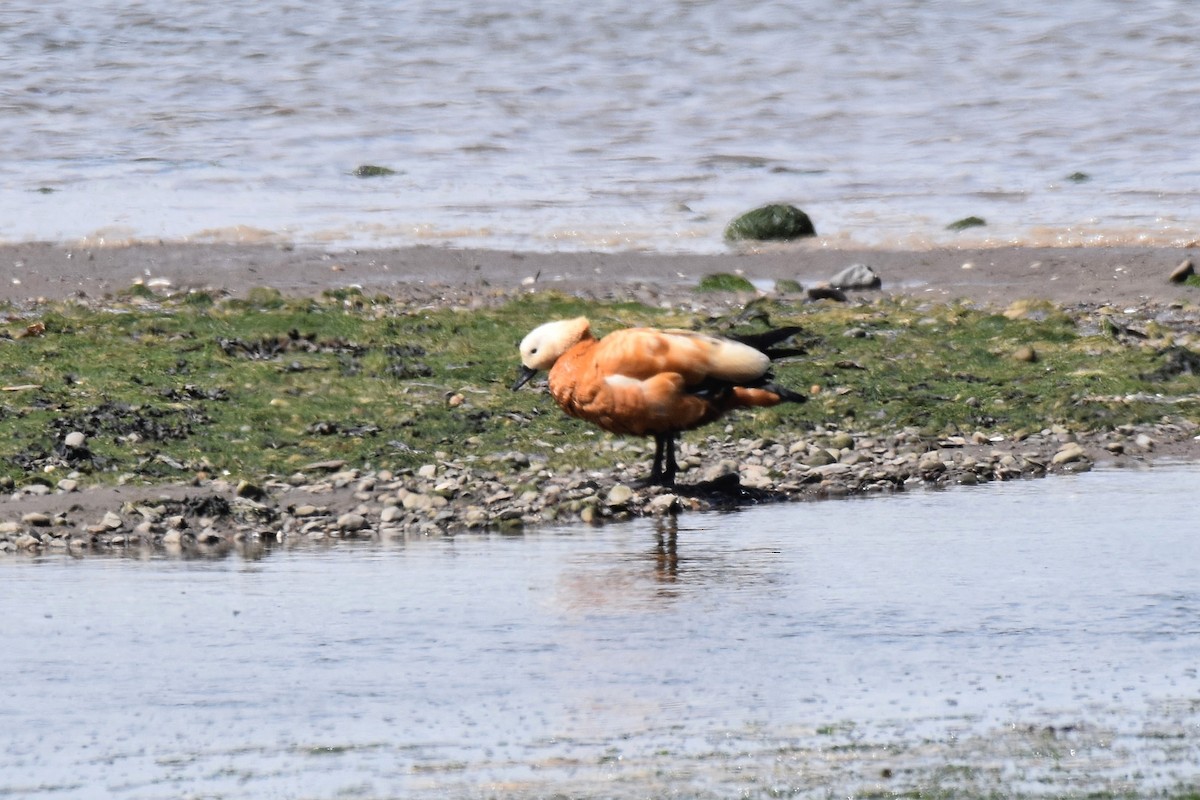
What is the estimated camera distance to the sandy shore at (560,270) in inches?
691

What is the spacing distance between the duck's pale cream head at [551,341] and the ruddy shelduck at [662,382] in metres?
0.10

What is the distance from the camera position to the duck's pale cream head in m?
10.1

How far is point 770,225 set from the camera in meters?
21.2

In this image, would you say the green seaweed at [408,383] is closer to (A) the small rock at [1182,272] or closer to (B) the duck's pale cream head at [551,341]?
(B) the duck's pale cream head at [551,341]

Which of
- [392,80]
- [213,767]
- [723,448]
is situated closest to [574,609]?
[213,767]

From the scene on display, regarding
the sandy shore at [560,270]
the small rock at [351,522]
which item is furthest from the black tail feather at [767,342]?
the sandy shore at [560,270]

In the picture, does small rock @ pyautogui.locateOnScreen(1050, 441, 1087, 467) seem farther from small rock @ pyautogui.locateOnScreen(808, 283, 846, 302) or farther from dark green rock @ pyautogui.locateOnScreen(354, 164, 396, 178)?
dark green rock @ pyautogui.locateOnScreen(354, 164, 396, 178)

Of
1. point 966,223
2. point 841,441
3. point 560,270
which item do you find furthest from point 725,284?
point 841,441

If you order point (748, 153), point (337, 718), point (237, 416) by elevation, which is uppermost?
point (337, 718)

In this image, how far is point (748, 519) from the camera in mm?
9203

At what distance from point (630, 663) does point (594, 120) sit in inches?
1070

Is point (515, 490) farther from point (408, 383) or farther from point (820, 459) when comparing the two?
point (408, 383)

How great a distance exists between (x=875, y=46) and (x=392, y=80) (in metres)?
10.1

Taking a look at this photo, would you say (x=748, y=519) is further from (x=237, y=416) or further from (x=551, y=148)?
(x=551, y=148)
